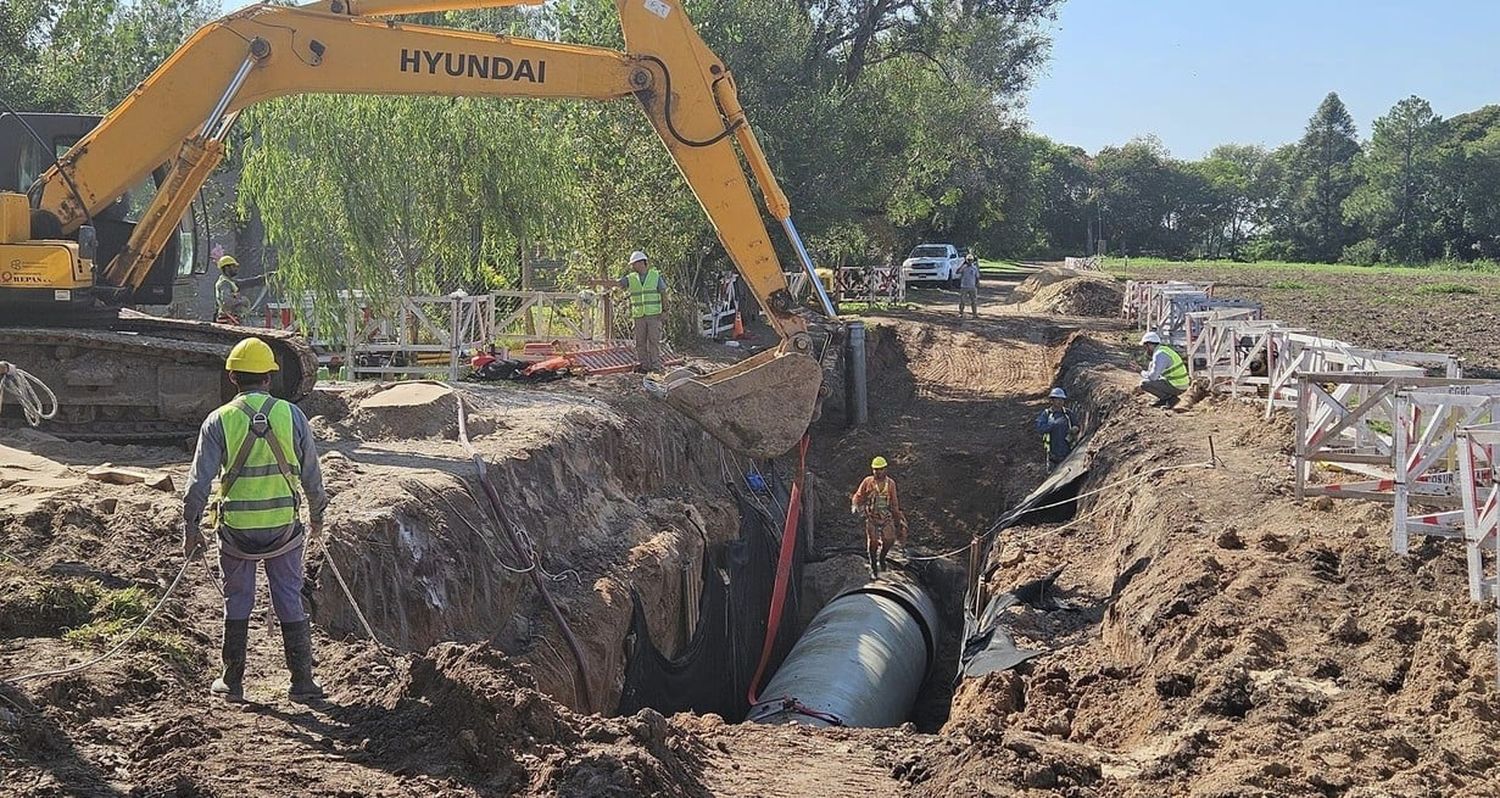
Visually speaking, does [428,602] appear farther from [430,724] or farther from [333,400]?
[333,400]

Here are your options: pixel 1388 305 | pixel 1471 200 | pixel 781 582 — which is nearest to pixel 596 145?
pixel 781 582

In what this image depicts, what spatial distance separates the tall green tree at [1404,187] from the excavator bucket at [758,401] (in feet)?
246

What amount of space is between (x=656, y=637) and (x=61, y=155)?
7.55 m

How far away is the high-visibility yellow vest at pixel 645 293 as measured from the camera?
1797cm

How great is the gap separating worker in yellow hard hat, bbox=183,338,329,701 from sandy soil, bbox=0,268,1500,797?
0.30m

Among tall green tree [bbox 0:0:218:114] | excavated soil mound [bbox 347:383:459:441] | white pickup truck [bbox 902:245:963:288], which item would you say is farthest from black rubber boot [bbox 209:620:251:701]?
white pickup truck [bbox 902:245:963:288]

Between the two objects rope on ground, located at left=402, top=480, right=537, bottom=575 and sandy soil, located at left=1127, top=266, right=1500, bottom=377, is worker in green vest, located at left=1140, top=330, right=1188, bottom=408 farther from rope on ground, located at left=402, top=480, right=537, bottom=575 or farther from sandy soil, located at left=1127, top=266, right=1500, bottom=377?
rope on ground, located at left=402, top=480, right=537, bottom=575

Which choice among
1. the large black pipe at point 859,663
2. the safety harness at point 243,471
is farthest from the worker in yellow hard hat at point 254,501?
the large black pipe at point 859,663

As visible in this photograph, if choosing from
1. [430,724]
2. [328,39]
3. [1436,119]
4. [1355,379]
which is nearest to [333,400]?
[328,39]

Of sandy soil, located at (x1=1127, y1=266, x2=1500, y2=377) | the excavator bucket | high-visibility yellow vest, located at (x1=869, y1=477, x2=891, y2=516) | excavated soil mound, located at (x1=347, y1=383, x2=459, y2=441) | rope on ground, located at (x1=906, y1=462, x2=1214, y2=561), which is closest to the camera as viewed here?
the excavator bucket

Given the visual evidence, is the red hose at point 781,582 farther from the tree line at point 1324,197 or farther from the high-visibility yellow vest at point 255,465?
the tree line at point 1324,197

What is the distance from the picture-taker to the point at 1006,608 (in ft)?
43.8

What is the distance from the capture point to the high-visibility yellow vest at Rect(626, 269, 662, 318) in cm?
1797

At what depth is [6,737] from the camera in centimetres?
559
